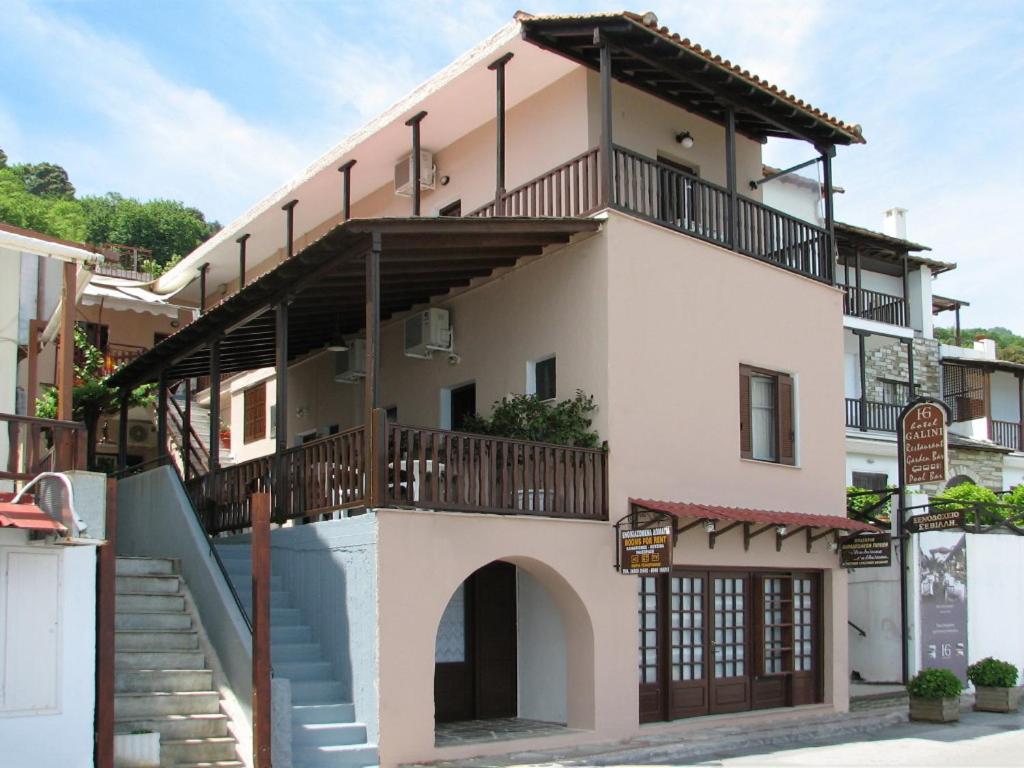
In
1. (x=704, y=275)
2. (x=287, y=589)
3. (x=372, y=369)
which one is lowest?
(x=287, y=589)

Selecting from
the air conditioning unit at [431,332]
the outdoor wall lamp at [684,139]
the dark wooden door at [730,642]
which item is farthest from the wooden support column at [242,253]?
the dark wooden door at [730,642]

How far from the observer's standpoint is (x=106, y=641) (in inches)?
441

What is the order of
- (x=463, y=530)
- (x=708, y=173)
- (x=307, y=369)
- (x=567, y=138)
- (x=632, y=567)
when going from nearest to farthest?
(x=463, y=530)
(x=632, y=567)
(x=567, y=138)
(x=708, y=173)
(x=307, y=369)

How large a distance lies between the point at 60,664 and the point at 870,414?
25.2m

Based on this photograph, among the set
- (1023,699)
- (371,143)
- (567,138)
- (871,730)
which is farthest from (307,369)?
(1023,699)

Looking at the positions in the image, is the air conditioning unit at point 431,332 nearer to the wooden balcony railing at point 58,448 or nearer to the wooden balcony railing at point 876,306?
the wooden balcony railing at point 58,448

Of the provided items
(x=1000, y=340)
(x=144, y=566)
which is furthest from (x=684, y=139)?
(x=1000, y=340)

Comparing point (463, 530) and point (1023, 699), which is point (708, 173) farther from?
point (1023, 699)

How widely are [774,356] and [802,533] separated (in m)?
2.60

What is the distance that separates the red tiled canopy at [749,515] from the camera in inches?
583

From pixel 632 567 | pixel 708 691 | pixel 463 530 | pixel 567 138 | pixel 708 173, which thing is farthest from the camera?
pixel 708 173

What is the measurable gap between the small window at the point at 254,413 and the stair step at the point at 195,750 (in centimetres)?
1235

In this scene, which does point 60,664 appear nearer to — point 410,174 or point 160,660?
point 160,660

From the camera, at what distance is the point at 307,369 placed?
21.7m
